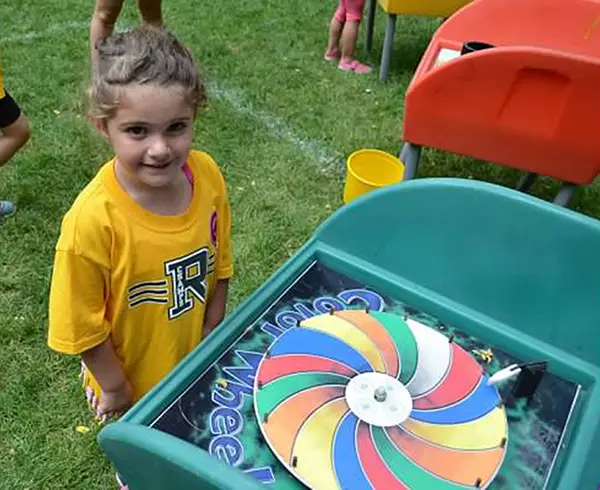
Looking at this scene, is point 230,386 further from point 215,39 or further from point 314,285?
point 215,39

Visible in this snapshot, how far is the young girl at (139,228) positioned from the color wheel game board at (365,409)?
16 cm

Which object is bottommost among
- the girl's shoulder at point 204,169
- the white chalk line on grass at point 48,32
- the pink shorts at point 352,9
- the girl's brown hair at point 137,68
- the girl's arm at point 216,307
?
the white chalk line on grass at point 48,32

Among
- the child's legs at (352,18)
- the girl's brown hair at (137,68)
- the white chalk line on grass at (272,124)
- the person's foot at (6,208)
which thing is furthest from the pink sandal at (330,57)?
the girl's brown hair at (137,68)

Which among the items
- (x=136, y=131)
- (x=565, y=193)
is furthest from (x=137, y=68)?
(x=565, y=193)

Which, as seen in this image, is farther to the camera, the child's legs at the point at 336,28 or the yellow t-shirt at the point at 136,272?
the child's legs at the point at 336,28

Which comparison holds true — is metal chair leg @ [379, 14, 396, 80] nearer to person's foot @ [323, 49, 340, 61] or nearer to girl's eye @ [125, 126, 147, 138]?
person's foot @ [323, 49, 340, 61]

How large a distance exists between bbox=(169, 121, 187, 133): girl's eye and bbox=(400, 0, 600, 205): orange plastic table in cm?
111

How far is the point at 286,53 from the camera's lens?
10.9 ft

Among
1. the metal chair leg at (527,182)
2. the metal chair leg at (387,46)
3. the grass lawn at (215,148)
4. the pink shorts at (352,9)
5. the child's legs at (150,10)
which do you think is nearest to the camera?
the grass lawn at (215,148)

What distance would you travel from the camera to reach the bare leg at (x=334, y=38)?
10.6ft

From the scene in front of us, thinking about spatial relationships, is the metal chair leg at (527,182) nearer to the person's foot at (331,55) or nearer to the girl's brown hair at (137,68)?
the person's foot at (331,55)

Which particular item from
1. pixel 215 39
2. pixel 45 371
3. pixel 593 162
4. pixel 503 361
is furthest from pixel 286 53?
pixel 503 361

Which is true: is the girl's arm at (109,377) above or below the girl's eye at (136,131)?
below

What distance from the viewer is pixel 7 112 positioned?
199 cm
